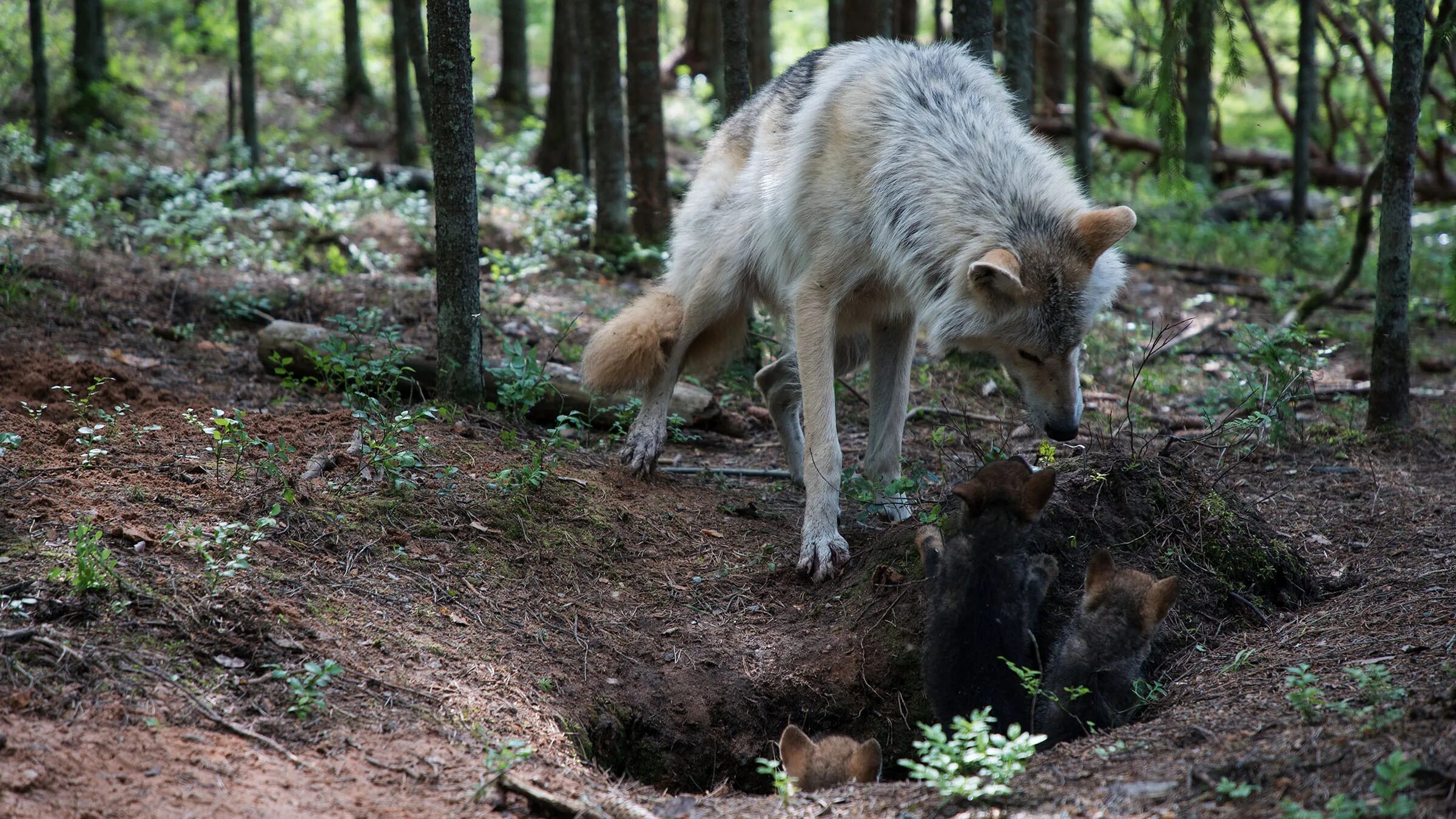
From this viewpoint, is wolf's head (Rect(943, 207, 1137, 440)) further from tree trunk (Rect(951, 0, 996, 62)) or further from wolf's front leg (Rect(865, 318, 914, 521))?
tree trunk (Rect(951, 0, 996, 62))

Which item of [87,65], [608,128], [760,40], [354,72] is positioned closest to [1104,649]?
[608,128]

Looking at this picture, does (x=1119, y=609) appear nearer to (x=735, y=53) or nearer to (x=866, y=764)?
→ (x=866, y=764)

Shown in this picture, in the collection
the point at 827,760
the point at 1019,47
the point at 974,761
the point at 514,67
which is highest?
the point at 514,67

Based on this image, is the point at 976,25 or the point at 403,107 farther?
the point at 403,107

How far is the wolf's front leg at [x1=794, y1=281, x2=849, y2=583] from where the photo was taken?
5051 millimetres

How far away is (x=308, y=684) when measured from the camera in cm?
345

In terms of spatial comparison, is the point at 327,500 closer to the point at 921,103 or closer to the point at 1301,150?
the point at 921,103

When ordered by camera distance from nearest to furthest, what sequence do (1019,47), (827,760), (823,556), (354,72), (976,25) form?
(827,760)
(823,556)
(976,25)
(1019,47)
(354,72)

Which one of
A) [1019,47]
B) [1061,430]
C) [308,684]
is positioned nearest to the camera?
[308,684]

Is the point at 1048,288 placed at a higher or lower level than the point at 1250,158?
lower

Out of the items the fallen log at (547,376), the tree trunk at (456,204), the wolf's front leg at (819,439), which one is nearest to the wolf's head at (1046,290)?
the wolf's front leg at (819,439)

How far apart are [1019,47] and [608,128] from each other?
3.77m

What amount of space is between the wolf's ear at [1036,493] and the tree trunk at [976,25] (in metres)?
4.18

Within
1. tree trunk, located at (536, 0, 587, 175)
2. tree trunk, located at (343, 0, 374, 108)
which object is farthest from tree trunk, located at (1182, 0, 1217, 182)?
tree trunk, located at (343, 0, 374, 108)
